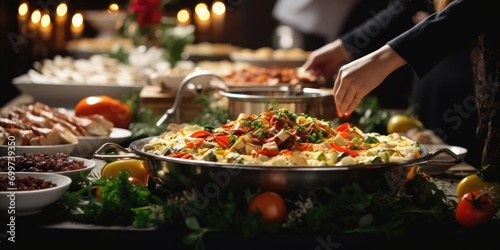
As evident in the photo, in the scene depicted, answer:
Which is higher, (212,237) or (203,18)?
(203,18)

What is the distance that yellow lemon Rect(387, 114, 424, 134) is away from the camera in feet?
11.9

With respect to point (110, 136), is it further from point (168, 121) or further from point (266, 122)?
point (266, 122)

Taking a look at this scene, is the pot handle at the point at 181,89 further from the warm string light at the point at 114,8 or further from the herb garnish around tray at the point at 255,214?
the warm string light at the point at 114,8

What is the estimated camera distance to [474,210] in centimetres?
191

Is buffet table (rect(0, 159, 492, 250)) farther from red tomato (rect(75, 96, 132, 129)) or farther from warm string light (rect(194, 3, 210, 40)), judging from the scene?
warm string light (rect(194, 3, 210, 40))

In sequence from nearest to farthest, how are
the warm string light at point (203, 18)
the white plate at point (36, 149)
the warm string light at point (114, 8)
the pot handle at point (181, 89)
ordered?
the white plate at point (36, 149) → the pot handle at point (181, 89) → the warm string light at point (114, 8) → the warm string light at point (203, 18)

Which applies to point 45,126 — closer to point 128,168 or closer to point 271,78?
point 128,168

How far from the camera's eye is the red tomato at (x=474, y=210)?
191 centimetres


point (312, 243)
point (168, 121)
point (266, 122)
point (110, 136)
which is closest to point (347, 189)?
point (312, 243)

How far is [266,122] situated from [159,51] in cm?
316

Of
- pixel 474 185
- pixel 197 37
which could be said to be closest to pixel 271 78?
pixel 474 185

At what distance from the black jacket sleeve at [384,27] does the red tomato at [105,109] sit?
4.00 feet

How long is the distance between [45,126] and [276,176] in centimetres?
148

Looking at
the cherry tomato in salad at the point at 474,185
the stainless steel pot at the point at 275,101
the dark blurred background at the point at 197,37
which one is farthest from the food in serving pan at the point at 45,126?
→ the dark blurred background at the point at 197,37
